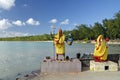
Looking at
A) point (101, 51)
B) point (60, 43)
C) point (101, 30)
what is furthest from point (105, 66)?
point (101, 30)

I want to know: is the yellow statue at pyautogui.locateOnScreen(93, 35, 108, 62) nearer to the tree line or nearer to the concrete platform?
the concrete platform

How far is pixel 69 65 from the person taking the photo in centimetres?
1373

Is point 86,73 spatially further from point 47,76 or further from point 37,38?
point 37,38

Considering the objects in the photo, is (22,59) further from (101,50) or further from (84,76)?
(84,76)

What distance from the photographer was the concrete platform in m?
13.7

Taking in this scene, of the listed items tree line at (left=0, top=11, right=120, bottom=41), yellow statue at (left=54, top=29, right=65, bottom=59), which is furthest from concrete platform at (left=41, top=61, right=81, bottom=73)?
tree line at (left=0, top=11, right=120, bottom=41)

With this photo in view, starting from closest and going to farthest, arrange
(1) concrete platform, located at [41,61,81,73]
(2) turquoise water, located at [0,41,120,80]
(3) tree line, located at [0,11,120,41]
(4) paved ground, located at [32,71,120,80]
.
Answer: (4) paved ground, located at [32,71,120,80], (1) concrete platform, located at [41,61,81,73], (2) turquoise water, located at [0,41,120,80], (3) tree line, located at [0,11,120,41]

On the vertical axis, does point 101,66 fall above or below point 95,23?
below

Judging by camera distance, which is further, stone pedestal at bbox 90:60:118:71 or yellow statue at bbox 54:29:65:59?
yellow statue at bbox 54:29:65:59

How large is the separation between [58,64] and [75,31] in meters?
112

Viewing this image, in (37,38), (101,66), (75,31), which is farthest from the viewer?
(37,38)

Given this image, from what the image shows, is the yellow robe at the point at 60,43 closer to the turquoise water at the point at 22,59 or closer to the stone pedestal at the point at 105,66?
the stone pedestal at the point at 105,66

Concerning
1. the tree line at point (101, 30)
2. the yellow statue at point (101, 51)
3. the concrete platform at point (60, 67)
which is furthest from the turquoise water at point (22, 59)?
the tree line at point (101, 30)

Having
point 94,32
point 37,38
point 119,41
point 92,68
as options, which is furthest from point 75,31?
point 92,68
